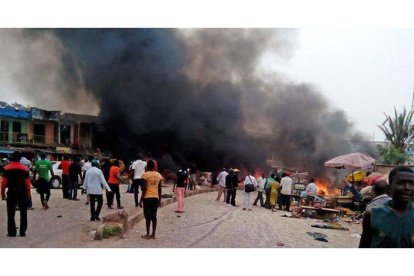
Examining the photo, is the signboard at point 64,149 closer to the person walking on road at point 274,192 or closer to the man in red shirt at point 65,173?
the man in red shirt at point 65,173

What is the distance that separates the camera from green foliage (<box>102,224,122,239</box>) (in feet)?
23.7

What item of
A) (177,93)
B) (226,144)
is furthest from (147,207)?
(226,144)

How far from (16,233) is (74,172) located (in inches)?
169

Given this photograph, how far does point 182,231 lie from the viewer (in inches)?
340

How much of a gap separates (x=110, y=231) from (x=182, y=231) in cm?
170

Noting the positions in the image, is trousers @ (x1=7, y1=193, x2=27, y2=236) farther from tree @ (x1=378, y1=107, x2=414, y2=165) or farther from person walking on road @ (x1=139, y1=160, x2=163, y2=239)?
tree @ (x1=378, y1=107, x2=414, y2=165)

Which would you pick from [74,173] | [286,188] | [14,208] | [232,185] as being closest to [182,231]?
[14,208]

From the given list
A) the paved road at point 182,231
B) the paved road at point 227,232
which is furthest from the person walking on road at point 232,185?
the paved road at point 182,231

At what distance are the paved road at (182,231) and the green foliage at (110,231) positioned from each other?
0.14 m

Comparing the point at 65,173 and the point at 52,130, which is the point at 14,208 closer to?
the point at 65,173

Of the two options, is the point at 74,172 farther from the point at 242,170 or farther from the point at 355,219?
the point at 242,170

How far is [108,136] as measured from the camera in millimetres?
24516

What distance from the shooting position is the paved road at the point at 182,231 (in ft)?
23.4

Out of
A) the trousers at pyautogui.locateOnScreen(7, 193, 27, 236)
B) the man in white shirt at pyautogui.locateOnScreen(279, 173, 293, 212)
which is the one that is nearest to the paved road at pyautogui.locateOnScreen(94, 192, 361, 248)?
the trousers at pyautogui.locateOnScreen(7, 193, 27, 236)
